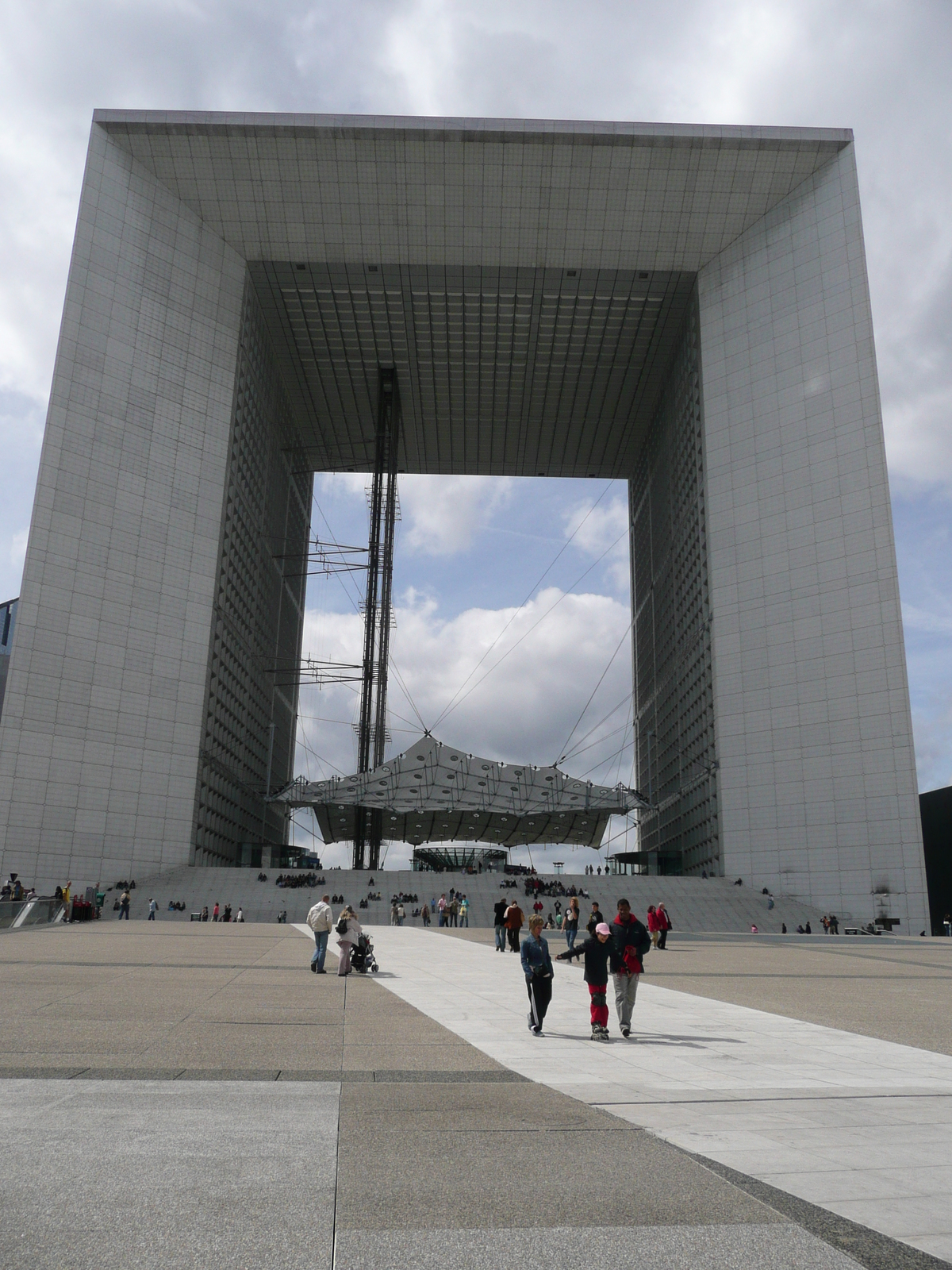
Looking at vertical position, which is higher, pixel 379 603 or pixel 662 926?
pixel 379 603

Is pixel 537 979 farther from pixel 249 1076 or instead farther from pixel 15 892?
pixel 15 892

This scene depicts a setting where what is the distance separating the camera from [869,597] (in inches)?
2124

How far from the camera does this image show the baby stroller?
18391 mm

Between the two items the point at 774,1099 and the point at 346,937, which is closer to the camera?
the point at 774,1099

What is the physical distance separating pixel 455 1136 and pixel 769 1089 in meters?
3.29

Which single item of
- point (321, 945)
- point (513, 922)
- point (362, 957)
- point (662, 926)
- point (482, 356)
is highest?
point (482, 356)

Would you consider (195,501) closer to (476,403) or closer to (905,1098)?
(476,403)

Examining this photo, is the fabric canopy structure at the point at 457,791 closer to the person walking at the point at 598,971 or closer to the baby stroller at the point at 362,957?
the baby stroller at the point at 362,957

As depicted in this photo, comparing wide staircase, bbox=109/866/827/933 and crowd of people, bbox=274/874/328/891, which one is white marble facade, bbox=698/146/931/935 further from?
crowd of people, bbox=274/874/328/891

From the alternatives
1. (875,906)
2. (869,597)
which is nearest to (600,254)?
(869,597)

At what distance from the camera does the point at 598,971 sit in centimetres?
1144

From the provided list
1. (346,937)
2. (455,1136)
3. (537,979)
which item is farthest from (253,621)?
(455,1136)

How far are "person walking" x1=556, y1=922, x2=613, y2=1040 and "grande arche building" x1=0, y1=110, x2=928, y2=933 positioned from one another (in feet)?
148

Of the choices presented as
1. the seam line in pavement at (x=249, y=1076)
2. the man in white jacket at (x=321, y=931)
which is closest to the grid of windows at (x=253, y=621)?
the man in white jacket at (x=321, y=931)
